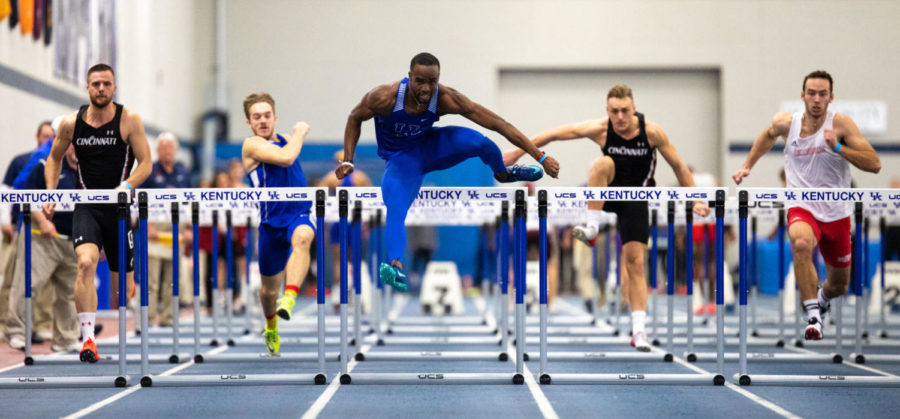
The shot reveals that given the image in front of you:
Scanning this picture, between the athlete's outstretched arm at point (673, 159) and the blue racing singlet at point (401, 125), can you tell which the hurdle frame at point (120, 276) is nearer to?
the blue racing singlet at point (401, 125)

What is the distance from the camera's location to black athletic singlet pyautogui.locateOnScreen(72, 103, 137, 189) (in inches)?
250

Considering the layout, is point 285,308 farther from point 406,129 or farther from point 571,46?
point 571,46

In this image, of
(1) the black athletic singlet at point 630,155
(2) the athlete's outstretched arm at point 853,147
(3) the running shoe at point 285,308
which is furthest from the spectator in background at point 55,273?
(2) the athlete's outstretched arm at point 853,147

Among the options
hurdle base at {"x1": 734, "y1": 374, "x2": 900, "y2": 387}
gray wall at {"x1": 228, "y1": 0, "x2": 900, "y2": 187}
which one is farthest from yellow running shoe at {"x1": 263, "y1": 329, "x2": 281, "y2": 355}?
gray wall at {"x1": 228, "y1": 0, "x2": 900, "y2": 187}

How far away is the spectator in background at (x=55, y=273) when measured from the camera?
849 centimetres

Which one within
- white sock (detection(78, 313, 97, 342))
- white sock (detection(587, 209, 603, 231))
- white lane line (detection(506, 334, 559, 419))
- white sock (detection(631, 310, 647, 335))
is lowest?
white lane line (detection(506, 334, 559, 419))

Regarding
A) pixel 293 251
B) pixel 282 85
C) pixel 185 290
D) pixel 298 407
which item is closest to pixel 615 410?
pixel 298 407

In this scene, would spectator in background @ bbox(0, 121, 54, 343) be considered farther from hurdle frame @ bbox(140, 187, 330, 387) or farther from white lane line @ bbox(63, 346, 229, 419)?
hurdle frame @ bbox(140, 187, 330, 387)

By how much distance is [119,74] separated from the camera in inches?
599

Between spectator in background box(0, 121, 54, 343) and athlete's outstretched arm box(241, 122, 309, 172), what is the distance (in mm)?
2993

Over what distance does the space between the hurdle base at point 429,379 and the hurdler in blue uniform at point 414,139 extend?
614 mm

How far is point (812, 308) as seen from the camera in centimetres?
668

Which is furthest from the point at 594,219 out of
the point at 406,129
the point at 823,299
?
the point at 406,129

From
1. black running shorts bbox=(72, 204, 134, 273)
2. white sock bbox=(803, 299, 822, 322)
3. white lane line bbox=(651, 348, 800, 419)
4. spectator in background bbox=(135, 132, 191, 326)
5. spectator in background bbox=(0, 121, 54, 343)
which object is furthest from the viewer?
spectator in background bbox=(135, 132, 191, 326)
